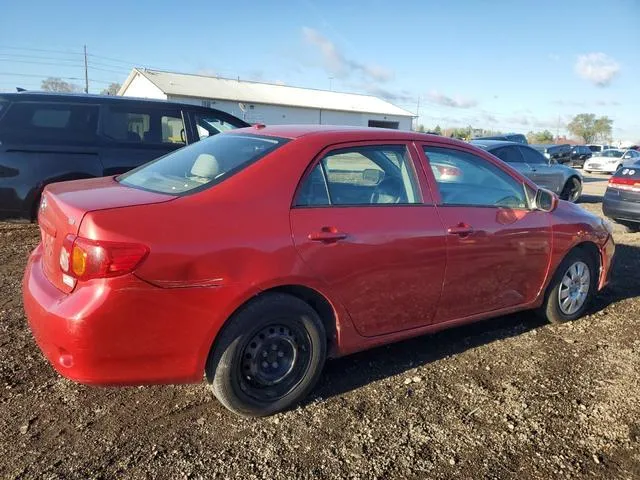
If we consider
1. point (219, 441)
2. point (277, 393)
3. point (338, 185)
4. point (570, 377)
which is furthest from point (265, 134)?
point (570, 377)

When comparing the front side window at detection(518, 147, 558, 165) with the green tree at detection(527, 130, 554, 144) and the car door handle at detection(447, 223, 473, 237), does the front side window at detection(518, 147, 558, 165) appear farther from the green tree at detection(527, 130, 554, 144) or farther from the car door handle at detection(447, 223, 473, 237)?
the green tree at detection(527, 130, 554, 144)

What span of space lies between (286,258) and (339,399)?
39.1 inches

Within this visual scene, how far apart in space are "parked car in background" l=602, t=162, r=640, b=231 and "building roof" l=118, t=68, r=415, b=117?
111 ft

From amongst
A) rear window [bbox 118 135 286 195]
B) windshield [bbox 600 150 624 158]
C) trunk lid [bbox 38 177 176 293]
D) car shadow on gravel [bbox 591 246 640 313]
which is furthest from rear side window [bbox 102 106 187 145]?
windshield [bbox 600 150 624 158]

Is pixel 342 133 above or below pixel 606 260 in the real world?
above

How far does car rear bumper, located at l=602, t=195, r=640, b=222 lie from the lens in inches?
338

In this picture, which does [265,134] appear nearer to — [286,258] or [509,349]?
[286,258]

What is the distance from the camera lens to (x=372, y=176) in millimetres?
3432

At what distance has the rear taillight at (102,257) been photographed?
2416mm

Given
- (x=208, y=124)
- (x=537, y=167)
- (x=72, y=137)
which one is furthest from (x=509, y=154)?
(x=72, y=137)

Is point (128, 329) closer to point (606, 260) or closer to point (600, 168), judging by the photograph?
point (606, 260)

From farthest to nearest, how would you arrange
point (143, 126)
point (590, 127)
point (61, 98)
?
point (590, 127)
point (143, 126)
point (61, 98)

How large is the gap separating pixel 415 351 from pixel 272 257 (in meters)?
1.66

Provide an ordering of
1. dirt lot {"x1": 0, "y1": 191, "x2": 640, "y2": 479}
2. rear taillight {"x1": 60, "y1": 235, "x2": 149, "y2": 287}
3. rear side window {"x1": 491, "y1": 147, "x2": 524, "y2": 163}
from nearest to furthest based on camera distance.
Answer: rear taillight {"x1": 60, "y1": 235, "x2": 149, "y2": 287}, dirt lot {"x1": 0, "y1": 191, "x2": 640, "y2": 479}, rear side window {"x1": 491, "y1": 147, "x2": 524, "y2": 163}
